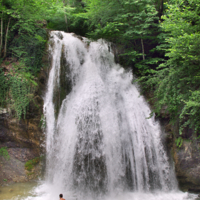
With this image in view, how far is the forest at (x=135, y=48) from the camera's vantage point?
6348 mm

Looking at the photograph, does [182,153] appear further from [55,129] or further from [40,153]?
[40,153]

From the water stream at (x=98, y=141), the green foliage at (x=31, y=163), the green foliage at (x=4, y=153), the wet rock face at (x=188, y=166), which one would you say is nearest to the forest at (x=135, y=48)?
the wet rock face at (x=188, y=166)

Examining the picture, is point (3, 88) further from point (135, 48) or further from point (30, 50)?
point (135, 48)

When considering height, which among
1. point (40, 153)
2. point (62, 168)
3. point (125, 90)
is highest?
point (125, 90)

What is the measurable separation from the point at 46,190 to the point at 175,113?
6747mm

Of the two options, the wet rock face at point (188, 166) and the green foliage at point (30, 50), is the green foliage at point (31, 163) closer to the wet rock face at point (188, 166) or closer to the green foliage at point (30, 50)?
the green foliage at point (30, 50)

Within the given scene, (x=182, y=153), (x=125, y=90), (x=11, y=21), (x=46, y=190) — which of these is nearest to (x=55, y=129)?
(x=46, y=190)

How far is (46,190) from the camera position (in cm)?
693

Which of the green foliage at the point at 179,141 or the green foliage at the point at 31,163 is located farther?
the green foliage at the point at 31,163

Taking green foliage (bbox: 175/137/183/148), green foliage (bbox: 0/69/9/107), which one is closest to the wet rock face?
green foliage (bbox: 175/137/183/148)

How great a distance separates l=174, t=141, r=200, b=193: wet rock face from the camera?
24.1 ft

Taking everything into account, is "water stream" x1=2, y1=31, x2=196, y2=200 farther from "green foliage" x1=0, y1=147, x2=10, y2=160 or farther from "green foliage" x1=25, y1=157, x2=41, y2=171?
"green foliage" x1=0, y1=147, x2=10, y2=160

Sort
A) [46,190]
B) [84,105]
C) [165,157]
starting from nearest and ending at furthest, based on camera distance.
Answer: [46,190], [165,157], [84,105]

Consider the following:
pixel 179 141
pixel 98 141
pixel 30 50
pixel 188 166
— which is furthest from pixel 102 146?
pixel 30 50
